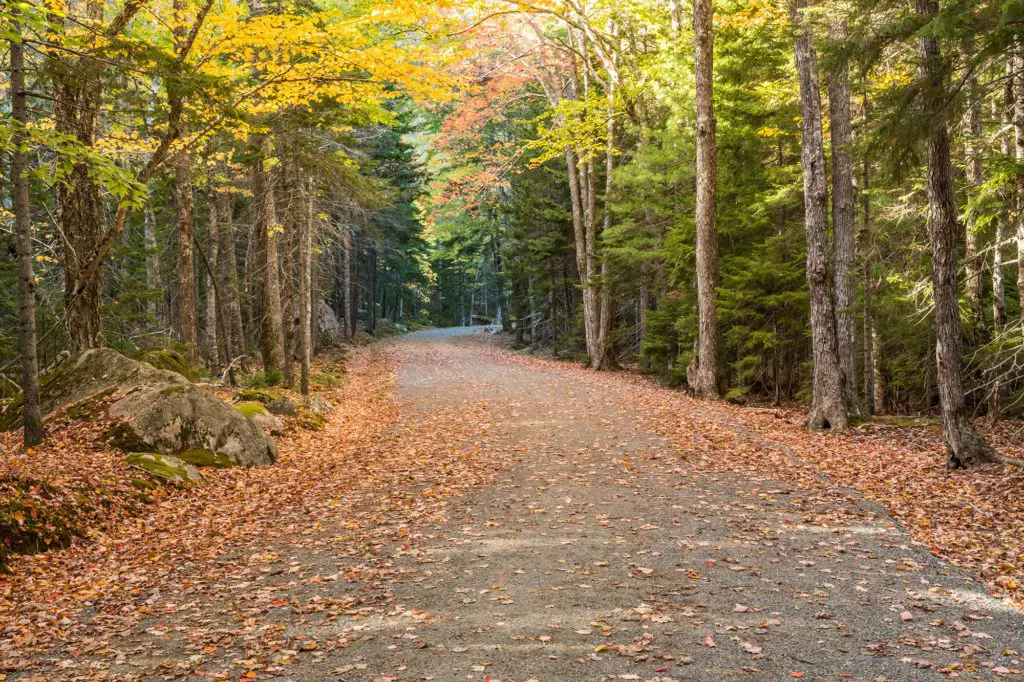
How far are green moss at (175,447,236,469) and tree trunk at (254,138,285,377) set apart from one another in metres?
7.79

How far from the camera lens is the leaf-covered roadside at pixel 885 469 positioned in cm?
705

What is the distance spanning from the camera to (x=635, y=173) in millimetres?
18734

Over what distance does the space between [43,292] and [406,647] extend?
603 inches

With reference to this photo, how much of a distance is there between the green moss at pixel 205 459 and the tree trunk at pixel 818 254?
10414 millimetres

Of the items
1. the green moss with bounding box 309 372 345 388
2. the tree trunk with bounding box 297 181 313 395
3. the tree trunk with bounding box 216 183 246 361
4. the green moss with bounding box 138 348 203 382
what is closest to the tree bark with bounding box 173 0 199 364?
the green moss with bounding box 138 348 203 382

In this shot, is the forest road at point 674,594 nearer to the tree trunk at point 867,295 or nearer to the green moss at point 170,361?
the green moss at point 170,361

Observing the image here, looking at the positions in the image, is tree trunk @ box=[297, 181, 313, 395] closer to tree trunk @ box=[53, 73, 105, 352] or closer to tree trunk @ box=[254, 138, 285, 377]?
tree trunk @ box=[254, 138, 285, 377]

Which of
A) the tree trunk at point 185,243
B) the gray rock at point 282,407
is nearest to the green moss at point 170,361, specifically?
the tree trunk at point 185,243

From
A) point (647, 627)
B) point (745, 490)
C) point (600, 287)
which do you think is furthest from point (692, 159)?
point (647, 627)

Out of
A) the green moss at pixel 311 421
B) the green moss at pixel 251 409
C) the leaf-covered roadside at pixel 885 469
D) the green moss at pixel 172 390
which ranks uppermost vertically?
the green moss at pixel 172 390

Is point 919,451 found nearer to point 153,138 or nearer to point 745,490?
point 745,490

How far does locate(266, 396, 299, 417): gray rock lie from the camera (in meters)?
14.2

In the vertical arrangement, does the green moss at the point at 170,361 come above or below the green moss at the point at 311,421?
above

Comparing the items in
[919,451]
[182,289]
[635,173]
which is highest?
[635,173]
